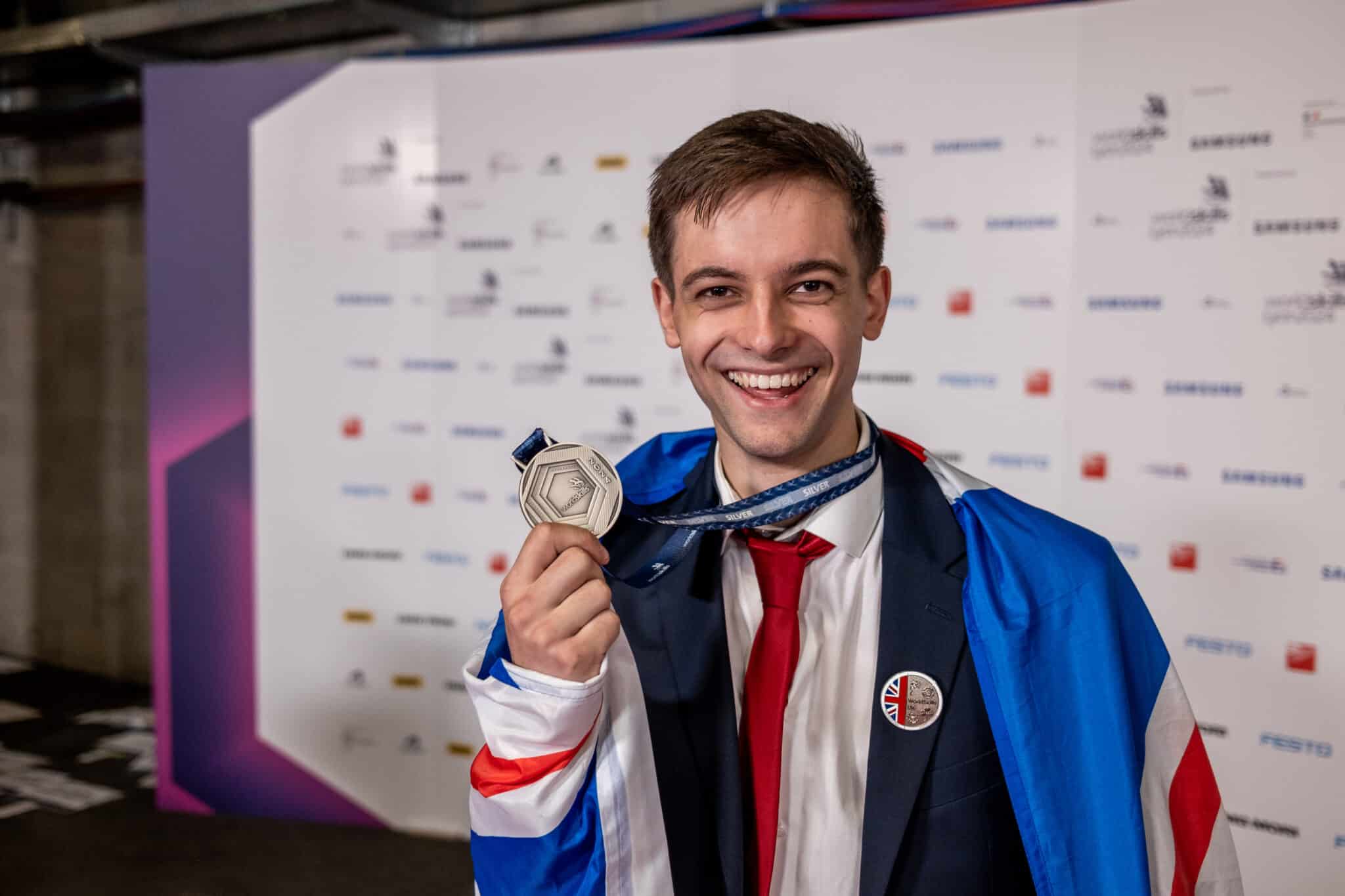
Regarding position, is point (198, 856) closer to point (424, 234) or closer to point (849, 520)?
point (424, 234)

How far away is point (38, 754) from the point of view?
17.3ft

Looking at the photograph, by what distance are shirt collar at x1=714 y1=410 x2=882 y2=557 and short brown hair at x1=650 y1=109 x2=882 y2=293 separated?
0.33 m

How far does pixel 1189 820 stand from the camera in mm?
1470

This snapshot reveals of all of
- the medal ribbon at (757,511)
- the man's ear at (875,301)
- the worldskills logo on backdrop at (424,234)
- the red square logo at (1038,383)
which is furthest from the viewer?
the worldskills logo on backdrop at (424,234)

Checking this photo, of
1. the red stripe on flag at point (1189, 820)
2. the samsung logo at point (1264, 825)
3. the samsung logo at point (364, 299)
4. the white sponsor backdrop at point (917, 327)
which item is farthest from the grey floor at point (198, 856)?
the red stripe on flag at point (1189, 820)

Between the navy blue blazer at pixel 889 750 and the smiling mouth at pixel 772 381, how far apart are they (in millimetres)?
264

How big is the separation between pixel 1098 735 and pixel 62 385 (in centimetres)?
701

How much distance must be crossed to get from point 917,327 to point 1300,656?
162 centimetres

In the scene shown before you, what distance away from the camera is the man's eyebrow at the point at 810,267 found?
1.45m

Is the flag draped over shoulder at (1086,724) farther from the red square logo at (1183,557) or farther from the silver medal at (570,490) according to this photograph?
the red square logo at (1183,557)

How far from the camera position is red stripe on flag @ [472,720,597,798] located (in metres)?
1.27

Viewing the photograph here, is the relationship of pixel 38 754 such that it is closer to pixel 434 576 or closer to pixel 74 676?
pixel 74 676

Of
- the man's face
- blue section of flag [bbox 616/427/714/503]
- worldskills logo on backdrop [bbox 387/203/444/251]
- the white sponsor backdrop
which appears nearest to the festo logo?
the white sponsor backdrop

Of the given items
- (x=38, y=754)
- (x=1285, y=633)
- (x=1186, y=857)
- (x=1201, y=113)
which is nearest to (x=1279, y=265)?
(x=1201, y=113)
